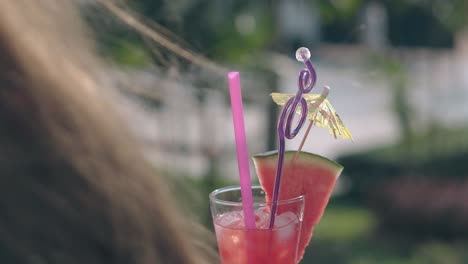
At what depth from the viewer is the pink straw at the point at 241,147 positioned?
0.89 meters

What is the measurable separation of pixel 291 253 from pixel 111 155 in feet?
0.69

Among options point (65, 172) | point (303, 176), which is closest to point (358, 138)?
point (303, 176)

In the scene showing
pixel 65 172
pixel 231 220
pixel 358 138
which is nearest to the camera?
pixel 65 172

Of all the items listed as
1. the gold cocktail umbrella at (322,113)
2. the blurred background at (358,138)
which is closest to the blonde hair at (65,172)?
the gold cocktail umbrella at (322,113)

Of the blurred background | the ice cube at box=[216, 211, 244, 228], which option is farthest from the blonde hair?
the blurred background

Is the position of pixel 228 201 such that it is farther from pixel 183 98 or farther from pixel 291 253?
pixel 183 98

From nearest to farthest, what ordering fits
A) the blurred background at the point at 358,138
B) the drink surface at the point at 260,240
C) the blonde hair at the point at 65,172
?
the blonde hair at the point at 65,172
the drink surface at the point at 260,240
the blurred background at the point at 358,138

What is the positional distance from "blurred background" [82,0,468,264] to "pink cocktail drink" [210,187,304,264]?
539 mm

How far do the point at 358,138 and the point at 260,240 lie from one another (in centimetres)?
824

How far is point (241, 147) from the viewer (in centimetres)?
91

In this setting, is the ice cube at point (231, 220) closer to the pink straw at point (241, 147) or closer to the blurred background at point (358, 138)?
the pink straw at point (241, 147)

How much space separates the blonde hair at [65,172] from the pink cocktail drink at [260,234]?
0.14 feet

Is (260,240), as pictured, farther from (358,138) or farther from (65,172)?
(358,138)

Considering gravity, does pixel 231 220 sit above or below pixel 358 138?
below
